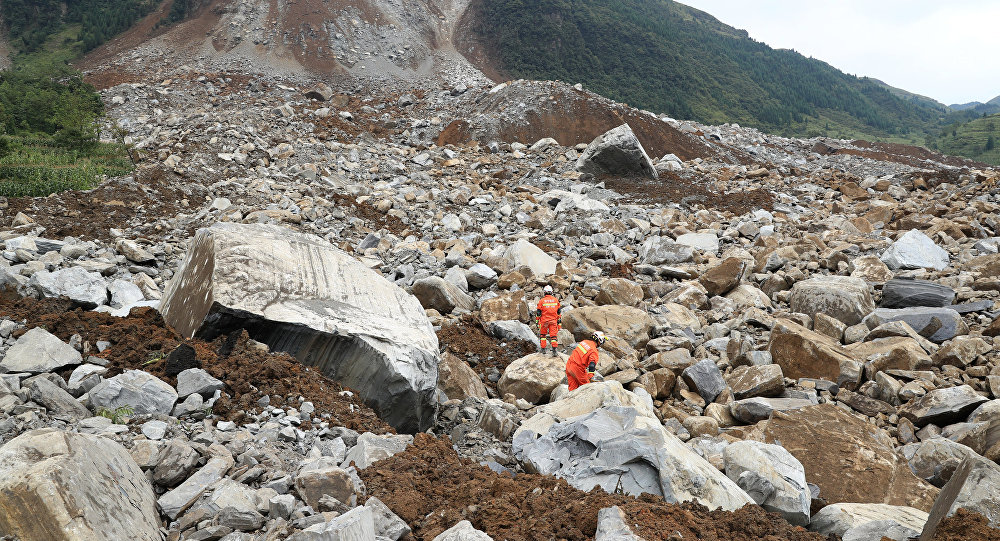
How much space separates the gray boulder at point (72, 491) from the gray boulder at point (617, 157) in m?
17.7

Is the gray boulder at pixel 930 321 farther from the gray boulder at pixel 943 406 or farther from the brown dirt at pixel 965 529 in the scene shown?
the brown dirt at pixel 965 529

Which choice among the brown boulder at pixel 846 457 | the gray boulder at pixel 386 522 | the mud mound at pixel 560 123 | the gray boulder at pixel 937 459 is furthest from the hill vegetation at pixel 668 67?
the gray boulder at pixel 386 522

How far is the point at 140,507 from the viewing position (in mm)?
2969

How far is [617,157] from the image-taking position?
62.3ft

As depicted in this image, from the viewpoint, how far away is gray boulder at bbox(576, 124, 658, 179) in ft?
62.1

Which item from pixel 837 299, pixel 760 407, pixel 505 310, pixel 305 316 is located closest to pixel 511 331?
pixel 505 310

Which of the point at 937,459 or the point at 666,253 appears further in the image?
the point at 666,253

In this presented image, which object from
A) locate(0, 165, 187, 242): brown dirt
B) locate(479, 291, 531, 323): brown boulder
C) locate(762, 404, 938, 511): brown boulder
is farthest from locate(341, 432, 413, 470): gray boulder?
locate(0, 165, 187, 242): brown dirt

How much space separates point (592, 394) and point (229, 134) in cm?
1551

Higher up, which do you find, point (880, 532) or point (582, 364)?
point (880, 532)

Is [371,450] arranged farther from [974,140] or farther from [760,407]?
[974,140]

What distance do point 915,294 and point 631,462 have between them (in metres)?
7.15

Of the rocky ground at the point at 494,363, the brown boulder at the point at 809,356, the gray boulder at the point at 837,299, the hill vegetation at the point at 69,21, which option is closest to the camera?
the rocky ground at the point at 494,363

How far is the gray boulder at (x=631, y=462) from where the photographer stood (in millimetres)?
3836
